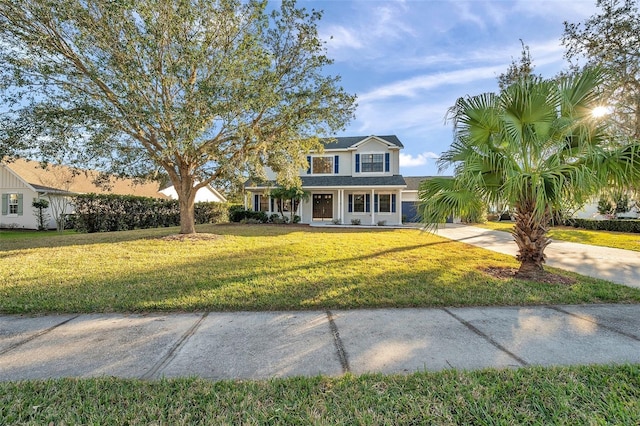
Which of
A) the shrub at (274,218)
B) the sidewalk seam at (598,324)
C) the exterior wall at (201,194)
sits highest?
the exterior wall at (201,194)

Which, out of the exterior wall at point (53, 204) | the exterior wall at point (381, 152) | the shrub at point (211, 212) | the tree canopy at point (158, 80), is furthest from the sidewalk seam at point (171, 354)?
the exterior wall at point (53, 204)

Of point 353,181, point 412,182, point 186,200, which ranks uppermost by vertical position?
point 412,182

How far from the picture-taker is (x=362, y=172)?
826 inches

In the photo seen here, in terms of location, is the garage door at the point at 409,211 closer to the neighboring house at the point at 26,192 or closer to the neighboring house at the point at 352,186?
the neighboring house at the point at 352,186

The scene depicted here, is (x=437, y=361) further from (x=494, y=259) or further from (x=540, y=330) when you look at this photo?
(x=494, y=259)

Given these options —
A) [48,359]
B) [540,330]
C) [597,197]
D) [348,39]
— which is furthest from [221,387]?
[348,39]

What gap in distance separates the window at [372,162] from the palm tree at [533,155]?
14.7 metres

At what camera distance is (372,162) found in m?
20.9

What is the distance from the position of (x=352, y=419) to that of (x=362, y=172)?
1972 cm

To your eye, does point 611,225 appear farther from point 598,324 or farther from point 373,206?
point 598,324

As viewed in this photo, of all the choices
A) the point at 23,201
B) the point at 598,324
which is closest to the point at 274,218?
the point at 23,201

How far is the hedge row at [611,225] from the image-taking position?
16161 mm

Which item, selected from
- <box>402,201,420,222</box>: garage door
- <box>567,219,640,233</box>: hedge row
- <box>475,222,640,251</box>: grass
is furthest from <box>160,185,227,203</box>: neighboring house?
<box>567,219,640,233</box>: hedge row

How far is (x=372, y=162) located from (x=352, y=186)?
283cm
